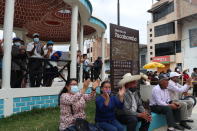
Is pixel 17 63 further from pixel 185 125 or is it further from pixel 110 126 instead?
pixel 185 125

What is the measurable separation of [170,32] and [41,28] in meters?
24.1

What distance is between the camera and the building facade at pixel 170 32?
2889 cm

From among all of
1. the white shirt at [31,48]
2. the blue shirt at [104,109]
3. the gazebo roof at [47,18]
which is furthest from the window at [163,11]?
the blue shirt at [104,109]

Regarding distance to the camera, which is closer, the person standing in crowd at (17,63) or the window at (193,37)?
the person standing in crowd at (17,63)

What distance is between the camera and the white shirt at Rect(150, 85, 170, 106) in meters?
5.17

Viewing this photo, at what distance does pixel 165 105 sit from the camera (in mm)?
5078

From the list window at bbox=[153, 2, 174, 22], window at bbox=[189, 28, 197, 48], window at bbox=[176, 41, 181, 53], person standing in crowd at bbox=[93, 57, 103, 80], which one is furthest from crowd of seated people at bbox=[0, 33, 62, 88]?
window at bbox=[153, 2, 174, 22]

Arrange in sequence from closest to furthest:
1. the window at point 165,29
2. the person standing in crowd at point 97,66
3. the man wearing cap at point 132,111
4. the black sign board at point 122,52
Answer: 1. the man wearing cap at point 132,111
2. the black sign board at point 122,52
3. the person standing in crowd at point 97,66
4. the window at point 165,29

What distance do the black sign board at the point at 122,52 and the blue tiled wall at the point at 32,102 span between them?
2001mm

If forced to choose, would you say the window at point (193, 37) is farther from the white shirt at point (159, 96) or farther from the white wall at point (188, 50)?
the white shirt at point (159, 96)

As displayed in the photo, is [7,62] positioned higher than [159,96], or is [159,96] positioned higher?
[7,62]

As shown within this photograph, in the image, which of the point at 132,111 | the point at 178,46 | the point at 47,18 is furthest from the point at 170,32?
the point at 132,111

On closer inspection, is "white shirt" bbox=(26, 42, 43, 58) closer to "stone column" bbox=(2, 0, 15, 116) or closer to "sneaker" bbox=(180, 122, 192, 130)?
"stone column" bbox=(2, 0, 15, 116)

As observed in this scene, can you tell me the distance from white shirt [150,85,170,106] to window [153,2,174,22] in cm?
2894
